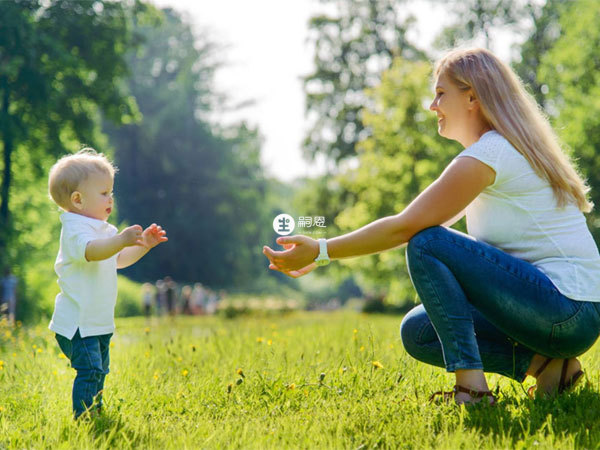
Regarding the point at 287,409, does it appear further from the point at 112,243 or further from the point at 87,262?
the point at 87,262

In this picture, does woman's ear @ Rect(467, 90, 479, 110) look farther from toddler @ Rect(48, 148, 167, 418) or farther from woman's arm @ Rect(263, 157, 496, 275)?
toddler @ Rect(48, 148, 167, 418)

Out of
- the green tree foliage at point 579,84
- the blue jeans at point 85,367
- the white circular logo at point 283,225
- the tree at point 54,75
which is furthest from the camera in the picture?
the green tree foliage at point 579,84

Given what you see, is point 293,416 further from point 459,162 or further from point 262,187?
point 262,187

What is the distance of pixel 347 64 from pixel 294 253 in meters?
23.9

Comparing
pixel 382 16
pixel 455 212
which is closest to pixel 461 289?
pixel 455 212

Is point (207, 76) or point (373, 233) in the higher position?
point (207, 76)

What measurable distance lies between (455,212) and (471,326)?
517mm

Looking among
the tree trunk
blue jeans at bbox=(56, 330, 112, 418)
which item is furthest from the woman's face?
the tree trunk

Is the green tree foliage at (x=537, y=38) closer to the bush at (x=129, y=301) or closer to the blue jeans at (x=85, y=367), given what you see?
the bush at (x=129, y=301)

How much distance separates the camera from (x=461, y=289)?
2902 mm

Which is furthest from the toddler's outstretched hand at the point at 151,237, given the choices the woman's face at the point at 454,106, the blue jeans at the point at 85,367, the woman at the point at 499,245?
the woman's face at the point at 454,106

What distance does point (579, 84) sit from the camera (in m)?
18.5

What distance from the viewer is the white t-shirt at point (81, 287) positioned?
324 cm

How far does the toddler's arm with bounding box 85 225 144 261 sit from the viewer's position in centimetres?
311
